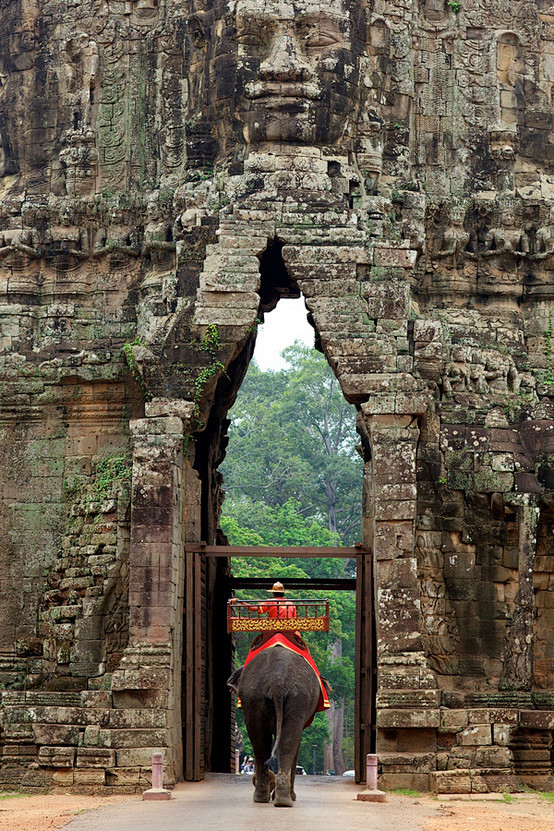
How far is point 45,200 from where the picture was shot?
25656mm

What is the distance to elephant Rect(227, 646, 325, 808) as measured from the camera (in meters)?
18.0

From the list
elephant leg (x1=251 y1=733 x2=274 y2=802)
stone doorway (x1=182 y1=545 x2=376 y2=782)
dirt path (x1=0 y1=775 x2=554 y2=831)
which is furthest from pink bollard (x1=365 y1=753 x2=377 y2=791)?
stone doorway (x1=182 y1=545 x2=376 y2=782)

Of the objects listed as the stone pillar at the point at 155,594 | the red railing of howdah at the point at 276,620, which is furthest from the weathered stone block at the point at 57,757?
the red railing of howdah at the point at 276,620

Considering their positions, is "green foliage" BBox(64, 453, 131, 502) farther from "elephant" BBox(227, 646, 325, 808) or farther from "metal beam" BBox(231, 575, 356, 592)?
"elephant" BBox(227, 646, 325, 808)

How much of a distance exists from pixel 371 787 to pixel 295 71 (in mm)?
10266

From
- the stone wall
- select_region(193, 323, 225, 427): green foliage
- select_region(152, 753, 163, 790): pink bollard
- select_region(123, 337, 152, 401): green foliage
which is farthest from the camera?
select_region(123, 337, 152, 401): green foliage

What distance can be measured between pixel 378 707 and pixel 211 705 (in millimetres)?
4860

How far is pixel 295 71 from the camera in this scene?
23.9 metres

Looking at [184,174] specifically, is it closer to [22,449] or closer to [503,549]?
[22,449]

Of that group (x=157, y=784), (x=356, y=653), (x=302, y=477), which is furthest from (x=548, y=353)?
(x=302, y=477)

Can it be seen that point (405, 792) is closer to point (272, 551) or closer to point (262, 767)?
point (262, 767)

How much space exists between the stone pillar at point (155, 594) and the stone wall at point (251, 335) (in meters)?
0.04

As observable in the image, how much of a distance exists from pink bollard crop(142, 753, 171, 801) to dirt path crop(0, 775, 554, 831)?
17 centimetres

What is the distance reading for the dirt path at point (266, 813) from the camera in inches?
645
